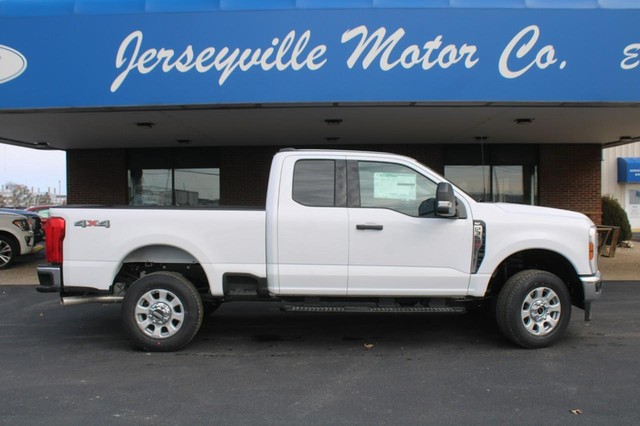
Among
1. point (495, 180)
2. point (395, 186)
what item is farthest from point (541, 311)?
point (495, 180)

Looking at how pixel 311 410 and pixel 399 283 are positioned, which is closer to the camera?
pixel 311 410

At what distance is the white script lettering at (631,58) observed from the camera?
27.6 ft

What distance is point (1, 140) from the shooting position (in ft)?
41.8

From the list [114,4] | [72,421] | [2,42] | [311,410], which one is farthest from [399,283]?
[2,42]

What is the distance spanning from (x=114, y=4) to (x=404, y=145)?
8224 mm

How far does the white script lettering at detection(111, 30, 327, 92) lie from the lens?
848 cm

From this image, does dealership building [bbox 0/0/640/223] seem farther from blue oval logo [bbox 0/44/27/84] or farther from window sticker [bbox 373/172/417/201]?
window sticker [bbox 373/172/417/201]

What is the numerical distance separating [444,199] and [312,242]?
1416 millimetres

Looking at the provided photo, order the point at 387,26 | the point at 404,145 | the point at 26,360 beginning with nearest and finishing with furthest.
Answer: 1. the point at 26,360
2. the point at 387,26
3. the point at 404,145

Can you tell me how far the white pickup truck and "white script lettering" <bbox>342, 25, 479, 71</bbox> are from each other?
3545 mm

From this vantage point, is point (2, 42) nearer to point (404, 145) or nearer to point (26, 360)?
point (26, 360)

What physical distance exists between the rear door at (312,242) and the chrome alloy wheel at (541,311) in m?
1.97

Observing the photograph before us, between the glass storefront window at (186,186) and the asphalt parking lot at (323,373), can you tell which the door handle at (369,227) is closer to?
the asphalt parking lot at (323,373)

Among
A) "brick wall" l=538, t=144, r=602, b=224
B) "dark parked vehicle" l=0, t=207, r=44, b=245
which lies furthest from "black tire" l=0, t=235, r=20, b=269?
"brick wall" l=538, t=144, r=602, b=224
